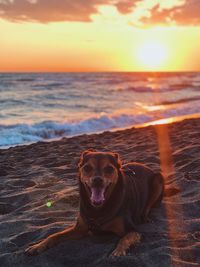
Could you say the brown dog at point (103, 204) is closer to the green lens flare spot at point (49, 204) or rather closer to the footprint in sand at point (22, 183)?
the green lens flare spot at point (49, 204)

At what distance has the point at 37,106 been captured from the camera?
24.0 meters

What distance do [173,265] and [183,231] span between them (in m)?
0.81

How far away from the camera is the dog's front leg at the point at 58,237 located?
405 cm

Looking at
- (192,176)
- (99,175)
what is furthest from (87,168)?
(192,176)

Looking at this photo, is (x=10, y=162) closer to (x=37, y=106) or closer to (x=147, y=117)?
(x=147, y=117)

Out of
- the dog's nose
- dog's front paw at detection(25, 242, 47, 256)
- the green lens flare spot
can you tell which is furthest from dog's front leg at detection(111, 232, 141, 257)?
the green lens flare spot

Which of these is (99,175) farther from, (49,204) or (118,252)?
(49,204)

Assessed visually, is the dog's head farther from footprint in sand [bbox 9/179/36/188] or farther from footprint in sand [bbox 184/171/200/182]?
footprint in sand [bbox 9/179/36/188]

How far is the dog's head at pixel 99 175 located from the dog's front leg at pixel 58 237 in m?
0.40

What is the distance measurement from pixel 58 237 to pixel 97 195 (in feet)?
2.19

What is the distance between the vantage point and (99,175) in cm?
393

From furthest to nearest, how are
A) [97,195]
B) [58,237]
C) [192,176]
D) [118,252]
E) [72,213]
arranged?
[192,176] < [72,213] < [58,237] < [97,195] < [118,252]

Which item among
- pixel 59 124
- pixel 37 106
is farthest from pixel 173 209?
pixel 37 106

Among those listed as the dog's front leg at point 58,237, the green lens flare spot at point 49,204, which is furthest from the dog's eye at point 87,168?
the green lens flare spot at point 49,204
